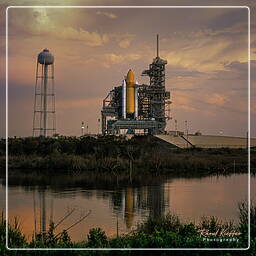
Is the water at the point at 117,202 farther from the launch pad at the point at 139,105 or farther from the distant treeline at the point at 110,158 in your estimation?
the launch pad at the point at 139,105

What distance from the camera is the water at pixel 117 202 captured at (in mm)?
11914

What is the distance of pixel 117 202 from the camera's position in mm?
15656

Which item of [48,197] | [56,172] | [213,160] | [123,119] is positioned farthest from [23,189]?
[123,119]

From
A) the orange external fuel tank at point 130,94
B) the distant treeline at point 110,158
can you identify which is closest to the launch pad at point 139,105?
the orange external fuel tank at point 130,94

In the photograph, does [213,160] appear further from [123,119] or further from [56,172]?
[123,119]

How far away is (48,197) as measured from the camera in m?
16.5

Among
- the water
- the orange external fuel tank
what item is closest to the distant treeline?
the water

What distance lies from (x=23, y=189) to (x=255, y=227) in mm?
13620

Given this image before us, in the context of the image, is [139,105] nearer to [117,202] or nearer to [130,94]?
[130,94]

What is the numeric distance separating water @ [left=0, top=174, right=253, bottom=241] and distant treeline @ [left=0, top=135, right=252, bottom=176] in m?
4.58

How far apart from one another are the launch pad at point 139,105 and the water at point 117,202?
19.3m

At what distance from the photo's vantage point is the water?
11.9 m

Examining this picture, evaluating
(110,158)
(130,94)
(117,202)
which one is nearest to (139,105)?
(130,94)

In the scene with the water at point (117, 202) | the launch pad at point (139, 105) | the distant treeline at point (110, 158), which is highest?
the launch pad at point (139, 105)
